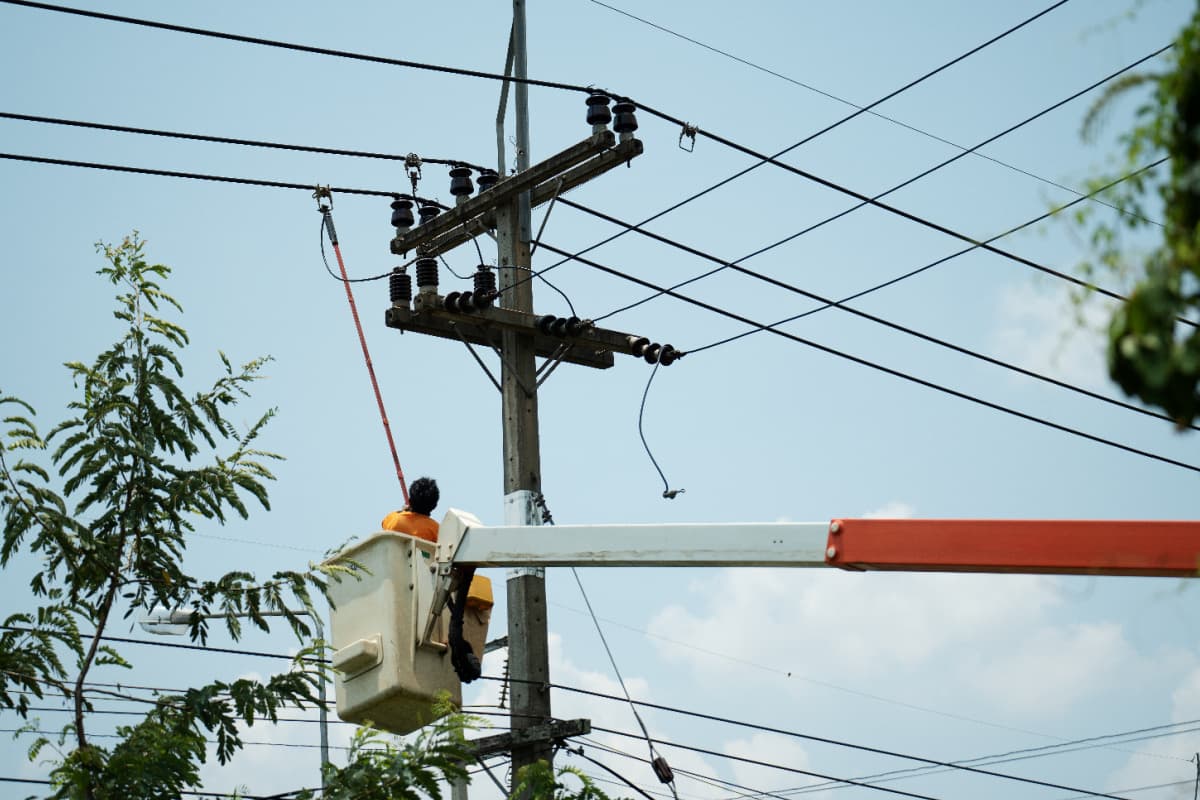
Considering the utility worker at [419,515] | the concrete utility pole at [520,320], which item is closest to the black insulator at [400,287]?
the concrete utility pole at [520,320]

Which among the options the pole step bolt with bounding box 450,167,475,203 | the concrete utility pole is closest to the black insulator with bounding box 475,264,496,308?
the concrete utility pole

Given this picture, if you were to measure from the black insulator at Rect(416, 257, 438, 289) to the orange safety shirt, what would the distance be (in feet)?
10.3

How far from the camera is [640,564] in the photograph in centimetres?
934

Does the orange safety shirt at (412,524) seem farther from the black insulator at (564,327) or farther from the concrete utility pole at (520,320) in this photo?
the black insulator at (564,327)

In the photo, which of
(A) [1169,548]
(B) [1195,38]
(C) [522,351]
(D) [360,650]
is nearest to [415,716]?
(D) [360,650]

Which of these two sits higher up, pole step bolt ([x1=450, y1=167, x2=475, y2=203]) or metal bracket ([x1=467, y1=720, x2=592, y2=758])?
pole step bolt ([x1=450, y1=167, x2=475, y2=203])

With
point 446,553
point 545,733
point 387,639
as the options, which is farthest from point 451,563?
point 545,733

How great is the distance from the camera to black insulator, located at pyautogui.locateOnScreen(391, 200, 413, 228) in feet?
45.6

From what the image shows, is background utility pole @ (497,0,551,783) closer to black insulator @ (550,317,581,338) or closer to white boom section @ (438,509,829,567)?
black insulator @ (550,317,581,338)

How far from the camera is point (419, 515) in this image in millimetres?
10484

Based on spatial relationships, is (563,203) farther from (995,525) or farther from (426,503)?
(995,525)

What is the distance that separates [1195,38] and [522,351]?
1005 centimetres

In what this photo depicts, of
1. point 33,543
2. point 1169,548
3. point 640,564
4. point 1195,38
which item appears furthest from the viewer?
point 640,564

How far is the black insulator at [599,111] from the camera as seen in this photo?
42.3 feet
